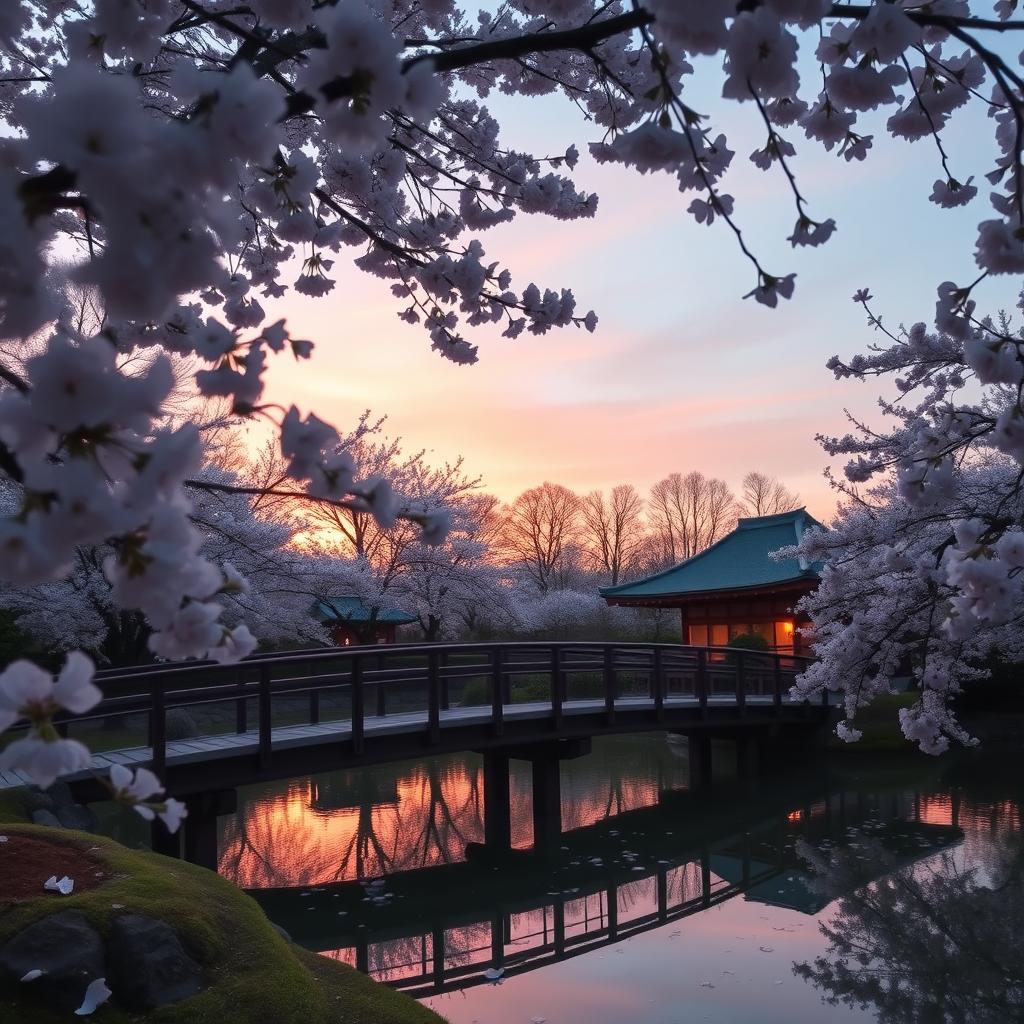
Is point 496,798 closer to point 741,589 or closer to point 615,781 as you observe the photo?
point 615,781

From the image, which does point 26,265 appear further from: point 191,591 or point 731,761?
point 731,761

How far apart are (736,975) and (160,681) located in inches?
181

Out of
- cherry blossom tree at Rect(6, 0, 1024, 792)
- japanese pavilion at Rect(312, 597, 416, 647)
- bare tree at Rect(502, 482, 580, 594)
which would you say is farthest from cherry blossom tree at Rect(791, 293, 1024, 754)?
bare tree at Rect(502, 482, 580, 594)

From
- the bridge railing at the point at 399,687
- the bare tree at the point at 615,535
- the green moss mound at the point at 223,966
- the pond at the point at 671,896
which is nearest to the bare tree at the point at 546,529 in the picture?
the bare tree at the point at 615,535

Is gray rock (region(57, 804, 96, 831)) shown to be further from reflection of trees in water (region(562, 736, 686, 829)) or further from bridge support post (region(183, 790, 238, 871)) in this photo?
reflection of trees in water (region(562, 736, 686, 829))

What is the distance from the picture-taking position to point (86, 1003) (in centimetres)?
330

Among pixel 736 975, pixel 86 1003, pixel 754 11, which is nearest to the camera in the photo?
pixel 754 11

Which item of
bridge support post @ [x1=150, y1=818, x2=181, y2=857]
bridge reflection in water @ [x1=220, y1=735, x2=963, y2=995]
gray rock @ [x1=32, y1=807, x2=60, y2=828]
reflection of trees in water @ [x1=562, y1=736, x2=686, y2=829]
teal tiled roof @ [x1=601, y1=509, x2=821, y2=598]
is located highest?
teal tiled roof @ [x1=601, y1=509, x2=821, y2=598]

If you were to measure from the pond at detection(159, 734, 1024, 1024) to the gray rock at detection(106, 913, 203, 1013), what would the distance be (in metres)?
2.29

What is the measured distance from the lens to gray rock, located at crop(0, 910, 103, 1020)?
3332 millimetres

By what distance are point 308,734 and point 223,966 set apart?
14.1 ft

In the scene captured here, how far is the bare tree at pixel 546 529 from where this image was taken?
40.6 meters

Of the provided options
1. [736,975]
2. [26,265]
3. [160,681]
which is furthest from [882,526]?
[26,265]

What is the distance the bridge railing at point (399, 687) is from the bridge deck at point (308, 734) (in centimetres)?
7
